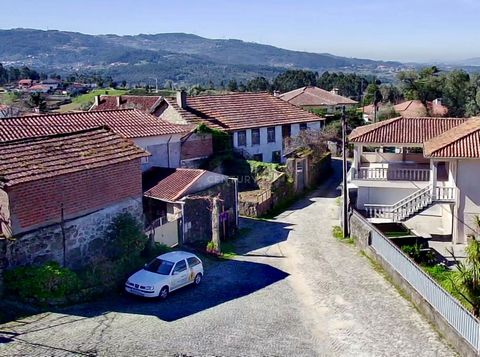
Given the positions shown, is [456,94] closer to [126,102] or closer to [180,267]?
[126,102]

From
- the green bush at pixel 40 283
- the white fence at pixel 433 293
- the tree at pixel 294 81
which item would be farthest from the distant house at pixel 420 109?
the tree at pixel 294 81

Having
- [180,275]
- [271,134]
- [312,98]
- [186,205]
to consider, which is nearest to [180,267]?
[180,275]

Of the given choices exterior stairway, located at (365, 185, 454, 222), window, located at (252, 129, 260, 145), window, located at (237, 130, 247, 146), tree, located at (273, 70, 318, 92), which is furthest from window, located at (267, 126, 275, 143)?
tree, located at (273, 70, 318, 92)

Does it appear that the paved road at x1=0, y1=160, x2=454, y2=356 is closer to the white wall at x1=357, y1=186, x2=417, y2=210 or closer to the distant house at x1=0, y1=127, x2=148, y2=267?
the distant house at x1=0, y1=127, x2=148, y2=267

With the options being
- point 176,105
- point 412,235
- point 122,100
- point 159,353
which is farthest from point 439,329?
point 122,100

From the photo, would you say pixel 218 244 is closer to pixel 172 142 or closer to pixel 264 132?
pixel 172 142

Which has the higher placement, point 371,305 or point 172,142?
point 172,142

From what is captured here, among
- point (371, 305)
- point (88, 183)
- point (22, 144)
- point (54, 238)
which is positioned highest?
point (22, 144)
